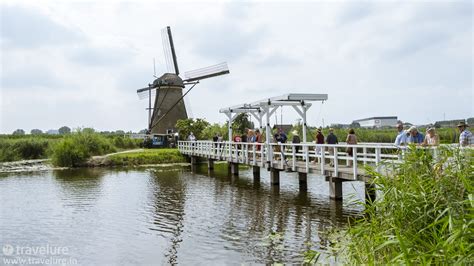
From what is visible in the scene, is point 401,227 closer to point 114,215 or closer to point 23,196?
point 114,215

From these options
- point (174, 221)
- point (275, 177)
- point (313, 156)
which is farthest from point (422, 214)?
point (275, 177)

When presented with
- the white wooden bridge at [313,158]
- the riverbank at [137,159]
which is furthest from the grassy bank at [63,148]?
the white wooden bridge at [313,158]

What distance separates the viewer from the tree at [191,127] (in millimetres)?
34875

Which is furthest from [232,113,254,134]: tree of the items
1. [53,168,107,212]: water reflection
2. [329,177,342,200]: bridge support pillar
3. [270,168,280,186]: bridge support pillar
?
[329,177,342,200]: bridge support pillar

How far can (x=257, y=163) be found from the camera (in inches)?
671

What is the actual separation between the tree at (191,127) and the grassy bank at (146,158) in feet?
14.2

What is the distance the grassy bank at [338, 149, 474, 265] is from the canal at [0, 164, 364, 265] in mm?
922

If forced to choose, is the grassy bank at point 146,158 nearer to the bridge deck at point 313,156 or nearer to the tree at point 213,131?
the bridge deck at point 313,156

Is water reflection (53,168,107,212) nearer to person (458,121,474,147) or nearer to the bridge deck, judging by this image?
the bridge deck

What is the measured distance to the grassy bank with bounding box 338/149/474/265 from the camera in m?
3.74

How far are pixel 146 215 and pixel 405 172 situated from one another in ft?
26.3

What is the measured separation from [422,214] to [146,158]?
85.5 feet

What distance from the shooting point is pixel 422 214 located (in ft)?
14.5

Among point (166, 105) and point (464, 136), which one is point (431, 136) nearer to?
point (464, 136)
